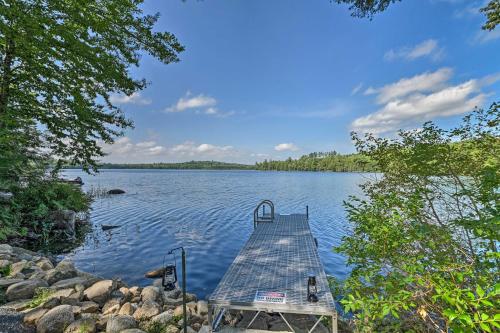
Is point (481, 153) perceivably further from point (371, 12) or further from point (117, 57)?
point (117, 57)

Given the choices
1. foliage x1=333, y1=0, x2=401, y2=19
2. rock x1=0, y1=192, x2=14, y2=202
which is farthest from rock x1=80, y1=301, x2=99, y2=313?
foliage x1=333, y1=0, x2=401, y2=19

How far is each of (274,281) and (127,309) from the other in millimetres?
3782

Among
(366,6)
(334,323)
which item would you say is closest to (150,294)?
(334,323)

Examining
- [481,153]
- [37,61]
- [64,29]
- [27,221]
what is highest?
[64,29]

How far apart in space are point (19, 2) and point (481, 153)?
12.0m

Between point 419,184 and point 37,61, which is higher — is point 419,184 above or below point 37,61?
below

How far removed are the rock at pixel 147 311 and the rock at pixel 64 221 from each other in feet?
42.7

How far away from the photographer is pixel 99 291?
22.5ft

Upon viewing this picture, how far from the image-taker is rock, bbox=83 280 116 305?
6.70 meters

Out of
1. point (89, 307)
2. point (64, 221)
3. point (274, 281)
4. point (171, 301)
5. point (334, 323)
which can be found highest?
point (274, 281)

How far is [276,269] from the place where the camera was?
7.21m

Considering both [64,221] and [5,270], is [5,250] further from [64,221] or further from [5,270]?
[64,221]

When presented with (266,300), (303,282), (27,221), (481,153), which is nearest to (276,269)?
(303,282)

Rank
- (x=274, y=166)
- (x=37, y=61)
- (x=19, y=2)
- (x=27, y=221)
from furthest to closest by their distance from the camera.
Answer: (x=274, y=166)
(x=27, y=221)
(x=37, y=61)
(x=19, y=2)
